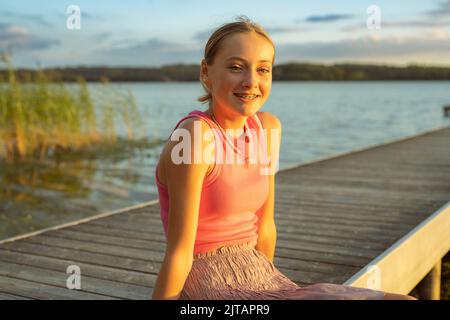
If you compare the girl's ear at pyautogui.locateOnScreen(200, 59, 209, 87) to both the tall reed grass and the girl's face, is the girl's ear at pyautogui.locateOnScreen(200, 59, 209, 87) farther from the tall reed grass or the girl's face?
the tall reed grass

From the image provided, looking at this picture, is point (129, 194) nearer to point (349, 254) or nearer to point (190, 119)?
point (349, 254)

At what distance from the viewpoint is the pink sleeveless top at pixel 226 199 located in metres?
1.66

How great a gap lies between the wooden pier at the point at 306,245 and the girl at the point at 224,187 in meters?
1.20

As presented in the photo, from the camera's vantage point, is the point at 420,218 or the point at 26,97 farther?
the point at 26,97

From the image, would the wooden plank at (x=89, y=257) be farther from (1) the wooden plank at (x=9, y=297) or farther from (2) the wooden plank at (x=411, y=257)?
(2) the wooden plank at (x=411, y=257)

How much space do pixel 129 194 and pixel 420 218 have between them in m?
4.94

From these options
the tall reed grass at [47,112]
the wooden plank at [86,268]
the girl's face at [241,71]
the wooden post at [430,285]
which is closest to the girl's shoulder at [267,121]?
the girl's face at [241,71]

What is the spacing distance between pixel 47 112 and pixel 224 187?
9913mm

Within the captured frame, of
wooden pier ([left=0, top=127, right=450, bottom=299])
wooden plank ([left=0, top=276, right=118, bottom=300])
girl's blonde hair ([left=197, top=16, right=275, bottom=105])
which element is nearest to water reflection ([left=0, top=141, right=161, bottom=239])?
wooden pier ([left=0, top=127, right=450, bottom=299])

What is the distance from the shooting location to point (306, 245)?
3.92 metres

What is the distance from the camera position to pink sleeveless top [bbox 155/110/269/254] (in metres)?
1.66

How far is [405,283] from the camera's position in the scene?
140 inches

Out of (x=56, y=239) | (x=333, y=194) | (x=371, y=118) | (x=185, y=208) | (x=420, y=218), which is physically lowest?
(x=185, y=208)

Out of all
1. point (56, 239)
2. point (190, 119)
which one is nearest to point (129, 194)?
point (56, 239)
